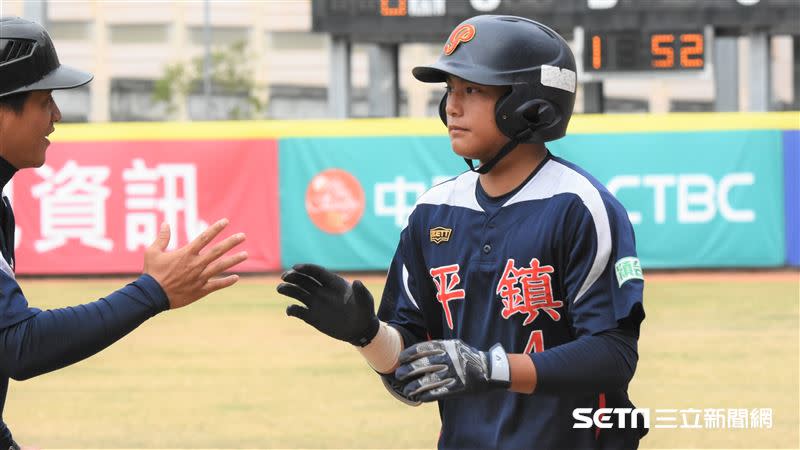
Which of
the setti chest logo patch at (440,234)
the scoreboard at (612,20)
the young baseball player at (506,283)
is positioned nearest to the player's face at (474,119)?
the young baseball player at (506,283)

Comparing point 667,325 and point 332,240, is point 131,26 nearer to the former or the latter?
point 332,240

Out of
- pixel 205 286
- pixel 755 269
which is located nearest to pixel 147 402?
pixel 205 286

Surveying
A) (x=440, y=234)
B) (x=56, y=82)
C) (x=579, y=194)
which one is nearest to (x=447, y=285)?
(x=440, y=234)

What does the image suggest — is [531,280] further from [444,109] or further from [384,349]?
[444,109]

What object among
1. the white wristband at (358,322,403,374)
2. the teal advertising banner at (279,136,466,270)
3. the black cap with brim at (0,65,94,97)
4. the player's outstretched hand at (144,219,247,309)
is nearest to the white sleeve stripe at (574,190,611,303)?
the white wristband at (358,322,403,374)

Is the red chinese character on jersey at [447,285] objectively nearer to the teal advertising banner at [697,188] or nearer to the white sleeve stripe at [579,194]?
the white sleeve stripe at [579,194]

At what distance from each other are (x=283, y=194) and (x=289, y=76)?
57.3 metres

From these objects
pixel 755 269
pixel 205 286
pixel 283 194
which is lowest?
pixel 755 269

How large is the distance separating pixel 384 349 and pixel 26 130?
1.23m

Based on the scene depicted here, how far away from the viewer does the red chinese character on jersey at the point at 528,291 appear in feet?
10.9

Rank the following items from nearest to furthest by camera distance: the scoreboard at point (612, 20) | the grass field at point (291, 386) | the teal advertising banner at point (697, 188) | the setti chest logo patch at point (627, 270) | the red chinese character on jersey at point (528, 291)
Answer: the setti chest logo patch at point (627, 270)
the red chinese character on jersey at point (528, 291)
the grass field at point (291, 386)
the teal advertising banner at point (697, 188)
the scoreboard at point (612, 20)

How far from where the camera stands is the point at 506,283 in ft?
11.1

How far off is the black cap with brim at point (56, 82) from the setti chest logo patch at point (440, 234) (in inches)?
43.8

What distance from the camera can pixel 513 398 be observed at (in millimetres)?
3398
